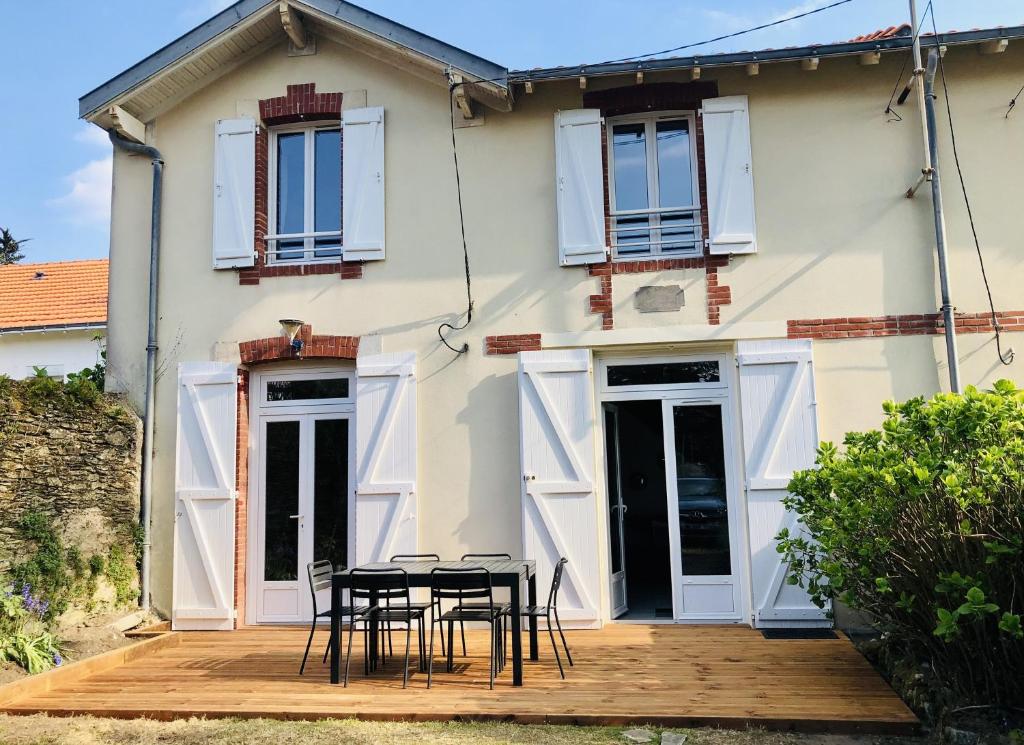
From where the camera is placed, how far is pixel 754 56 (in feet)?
23.2

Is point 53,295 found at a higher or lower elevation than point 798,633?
higher

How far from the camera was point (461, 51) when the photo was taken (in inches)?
291

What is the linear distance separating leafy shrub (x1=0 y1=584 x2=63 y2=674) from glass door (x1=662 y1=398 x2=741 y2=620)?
486 centimetres

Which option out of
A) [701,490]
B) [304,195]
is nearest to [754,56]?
[701,490]

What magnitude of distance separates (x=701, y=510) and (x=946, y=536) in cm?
306

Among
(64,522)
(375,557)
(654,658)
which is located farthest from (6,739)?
(654,658)

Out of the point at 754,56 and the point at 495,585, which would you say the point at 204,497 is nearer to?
the point at 495,585

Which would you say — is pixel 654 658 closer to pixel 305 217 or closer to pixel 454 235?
pixel 454 235

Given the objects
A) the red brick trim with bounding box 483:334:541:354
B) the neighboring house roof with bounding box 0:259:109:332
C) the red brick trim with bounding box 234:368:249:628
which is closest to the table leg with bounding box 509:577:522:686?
the red brick trim with bounding box 483:334:541:354

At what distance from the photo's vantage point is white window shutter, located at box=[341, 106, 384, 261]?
770cm

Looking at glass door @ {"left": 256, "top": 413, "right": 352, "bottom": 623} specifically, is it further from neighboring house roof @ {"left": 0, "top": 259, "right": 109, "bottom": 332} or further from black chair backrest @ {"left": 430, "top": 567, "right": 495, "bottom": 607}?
neighboring house roof @ {"left": 0, "top": 259, "right": 109, "bottom": 332}

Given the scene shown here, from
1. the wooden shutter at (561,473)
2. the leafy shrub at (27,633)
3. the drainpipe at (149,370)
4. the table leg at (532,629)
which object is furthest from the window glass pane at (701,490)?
the leafy shrub at (27,633)

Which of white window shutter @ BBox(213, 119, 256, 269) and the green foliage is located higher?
white window shutter @ BBox(213, 119, 256, 269)

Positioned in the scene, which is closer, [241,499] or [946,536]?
[946,536]
